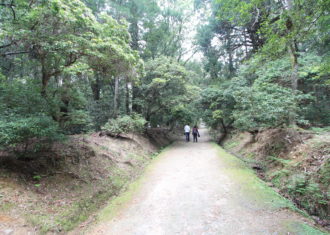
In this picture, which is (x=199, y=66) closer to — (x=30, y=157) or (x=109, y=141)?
(x=109, y=141)

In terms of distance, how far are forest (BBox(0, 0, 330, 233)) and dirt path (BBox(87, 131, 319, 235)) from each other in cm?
125

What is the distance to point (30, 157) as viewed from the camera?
473cm

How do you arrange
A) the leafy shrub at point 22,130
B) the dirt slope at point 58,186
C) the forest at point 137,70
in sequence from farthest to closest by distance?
the forest at point 137,70
the leafy shrub at point 22,130
the dirt slope at point 58,186

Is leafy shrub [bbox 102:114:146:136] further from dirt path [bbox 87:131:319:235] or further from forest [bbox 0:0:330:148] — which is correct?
dirt path [bbox 87:131:319:235]

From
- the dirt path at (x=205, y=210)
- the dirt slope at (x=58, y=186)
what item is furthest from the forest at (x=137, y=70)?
the dirt path at (x=205, y=210)

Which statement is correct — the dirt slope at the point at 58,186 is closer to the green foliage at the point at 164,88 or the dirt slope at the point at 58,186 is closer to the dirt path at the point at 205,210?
the dirt path at the point at 205,210

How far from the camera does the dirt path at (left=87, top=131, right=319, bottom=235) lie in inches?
118

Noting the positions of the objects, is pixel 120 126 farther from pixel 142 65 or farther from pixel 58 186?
pixel 58 186

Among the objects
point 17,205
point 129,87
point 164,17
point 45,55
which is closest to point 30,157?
point 17,205

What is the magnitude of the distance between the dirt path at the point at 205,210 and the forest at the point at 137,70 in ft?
4.09

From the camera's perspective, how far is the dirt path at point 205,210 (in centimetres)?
299

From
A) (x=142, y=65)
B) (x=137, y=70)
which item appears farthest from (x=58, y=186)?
(x=142, y=65)

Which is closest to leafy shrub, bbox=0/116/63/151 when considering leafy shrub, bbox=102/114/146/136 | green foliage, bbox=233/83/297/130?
leafy shrub, bbox=102/114/146/136

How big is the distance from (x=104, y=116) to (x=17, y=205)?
8.60 meters
